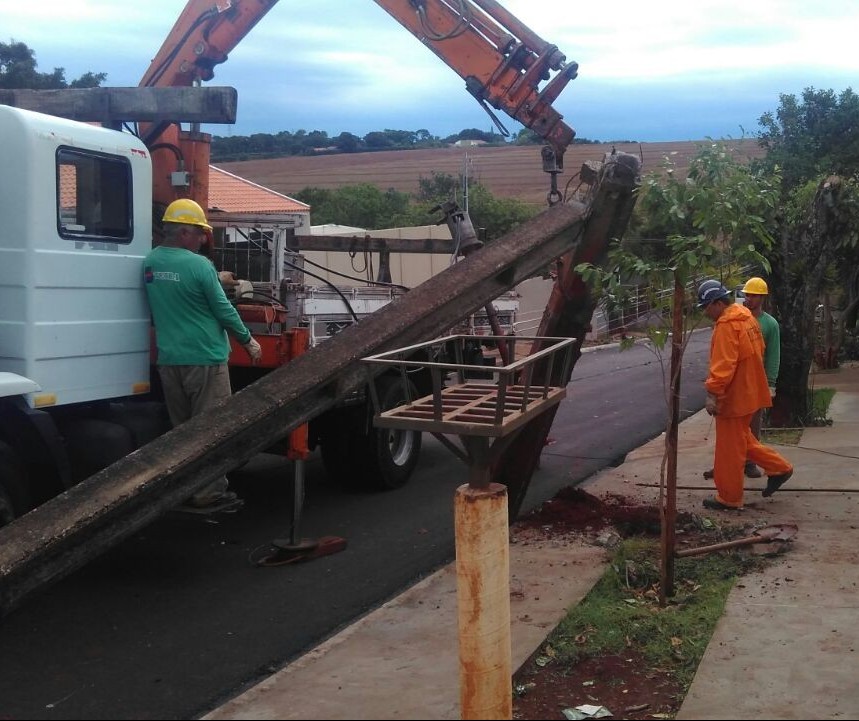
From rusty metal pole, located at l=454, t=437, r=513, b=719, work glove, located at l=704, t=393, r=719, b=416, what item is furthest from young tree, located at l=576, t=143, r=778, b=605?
rusty metal pole, located at l=454, t=437, r=513, b=719

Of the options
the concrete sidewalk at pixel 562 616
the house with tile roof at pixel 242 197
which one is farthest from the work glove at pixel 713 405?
the house with tile roof at pixel 242 197

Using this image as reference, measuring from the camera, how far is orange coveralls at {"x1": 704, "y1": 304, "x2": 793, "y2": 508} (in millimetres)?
7430

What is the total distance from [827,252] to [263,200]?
773 inches

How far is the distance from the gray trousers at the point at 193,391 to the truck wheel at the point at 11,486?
3.69 feet

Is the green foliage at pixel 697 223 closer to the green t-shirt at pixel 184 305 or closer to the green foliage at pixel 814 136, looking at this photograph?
the green t-shirt at pixel 184 305

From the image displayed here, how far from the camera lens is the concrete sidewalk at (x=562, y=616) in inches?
169

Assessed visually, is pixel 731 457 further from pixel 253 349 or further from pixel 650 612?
pixel 253 349

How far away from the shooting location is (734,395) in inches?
298

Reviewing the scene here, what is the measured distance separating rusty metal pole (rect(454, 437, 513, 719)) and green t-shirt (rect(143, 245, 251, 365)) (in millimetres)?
3294

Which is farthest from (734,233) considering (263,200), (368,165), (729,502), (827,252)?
(368,165)

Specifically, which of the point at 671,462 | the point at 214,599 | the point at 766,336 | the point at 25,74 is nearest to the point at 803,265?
the point at 766,336

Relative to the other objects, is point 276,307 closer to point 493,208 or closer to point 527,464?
point 527,464

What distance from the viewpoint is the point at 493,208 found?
41188 mm

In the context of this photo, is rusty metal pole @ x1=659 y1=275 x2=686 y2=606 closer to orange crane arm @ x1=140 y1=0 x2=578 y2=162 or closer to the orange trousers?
the orange trousers
